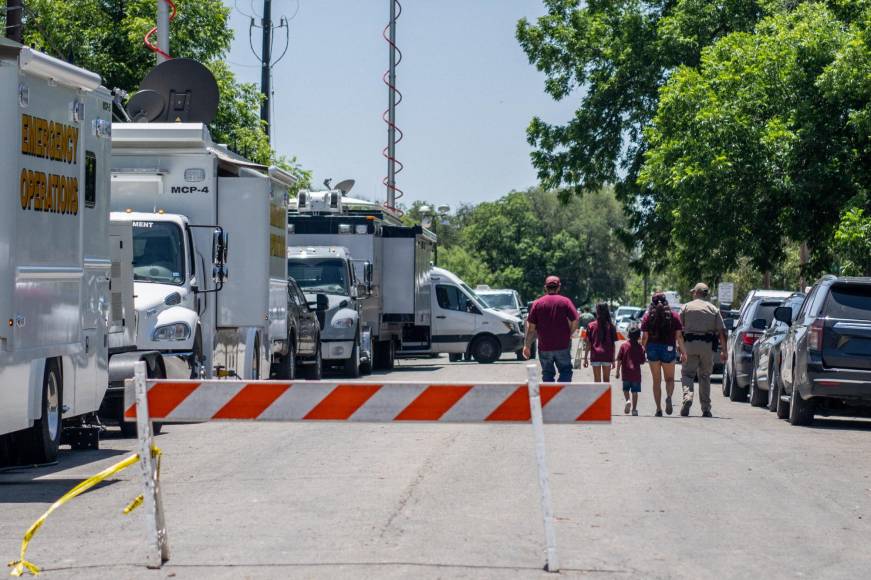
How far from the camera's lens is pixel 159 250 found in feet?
57.1

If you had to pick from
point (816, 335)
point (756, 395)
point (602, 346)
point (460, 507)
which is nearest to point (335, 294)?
point (602, 346)

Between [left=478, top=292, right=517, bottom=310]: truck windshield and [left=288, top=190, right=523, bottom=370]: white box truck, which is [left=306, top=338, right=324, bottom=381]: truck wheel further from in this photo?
[left=478, top=292, right=517, bottom=310]: truck windshield

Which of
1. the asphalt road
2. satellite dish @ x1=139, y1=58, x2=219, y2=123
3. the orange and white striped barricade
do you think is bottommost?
the asphalt road

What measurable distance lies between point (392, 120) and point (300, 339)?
23.5 meters

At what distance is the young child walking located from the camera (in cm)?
1944

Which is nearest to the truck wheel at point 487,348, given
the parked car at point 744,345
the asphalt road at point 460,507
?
the parked car at point 744,345

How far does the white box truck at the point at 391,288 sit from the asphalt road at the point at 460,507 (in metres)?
13.3

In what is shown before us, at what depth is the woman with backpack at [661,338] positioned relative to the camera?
1912 centimetres

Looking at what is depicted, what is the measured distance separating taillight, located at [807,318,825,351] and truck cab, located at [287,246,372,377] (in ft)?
37.8

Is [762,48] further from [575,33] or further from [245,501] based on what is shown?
[245,501]

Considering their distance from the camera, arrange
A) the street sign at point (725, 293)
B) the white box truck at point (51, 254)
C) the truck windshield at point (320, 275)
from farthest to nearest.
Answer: the street sign at point (725, 293)
the truck windshield at point (320, 275)
the white box truck at point (51, 254)

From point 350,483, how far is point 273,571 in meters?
3.60

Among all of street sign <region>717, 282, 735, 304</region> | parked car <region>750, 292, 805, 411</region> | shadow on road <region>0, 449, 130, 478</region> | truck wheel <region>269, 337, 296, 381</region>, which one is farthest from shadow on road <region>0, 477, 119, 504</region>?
street sign <region>717, 282, 735, 304</region>

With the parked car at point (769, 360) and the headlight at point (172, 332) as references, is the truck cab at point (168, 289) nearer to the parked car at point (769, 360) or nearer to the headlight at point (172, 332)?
the headlight at point (172, 332)
